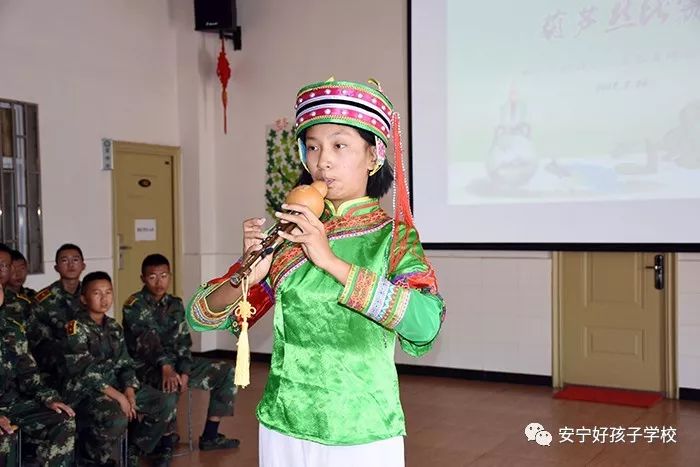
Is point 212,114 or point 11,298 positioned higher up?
point 212,114

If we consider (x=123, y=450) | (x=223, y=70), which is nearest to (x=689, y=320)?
(x=123, y=450)

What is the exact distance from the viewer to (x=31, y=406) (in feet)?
11.4

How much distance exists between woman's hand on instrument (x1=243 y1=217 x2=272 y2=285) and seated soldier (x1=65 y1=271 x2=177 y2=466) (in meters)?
2.35

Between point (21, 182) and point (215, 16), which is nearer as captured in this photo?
point (21, 182)

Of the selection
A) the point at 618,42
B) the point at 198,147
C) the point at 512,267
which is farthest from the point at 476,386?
the point at 198,147

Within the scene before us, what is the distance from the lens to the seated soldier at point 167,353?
428 centimetres

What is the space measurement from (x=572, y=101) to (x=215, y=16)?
118 inches

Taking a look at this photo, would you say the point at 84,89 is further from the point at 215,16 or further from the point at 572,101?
the point at 572,101

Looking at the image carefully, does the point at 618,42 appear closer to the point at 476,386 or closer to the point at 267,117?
the point at 476,386

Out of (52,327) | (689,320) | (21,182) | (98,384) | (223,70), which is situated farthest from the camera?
(223,70)

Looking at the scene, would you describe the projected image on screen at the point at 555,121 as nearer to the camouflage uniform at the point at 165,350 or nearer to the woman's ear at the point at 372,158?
the camouflage uniform at the point at 165,350

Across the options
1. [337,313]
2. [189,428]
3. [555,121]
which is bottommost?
[189,428]

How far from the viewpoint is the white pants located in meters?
1.48

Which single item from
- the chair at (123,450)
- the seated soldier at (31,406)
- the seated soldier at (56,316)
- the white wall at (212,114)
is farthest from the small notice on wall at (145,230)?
the seated soldier at (31,406)
